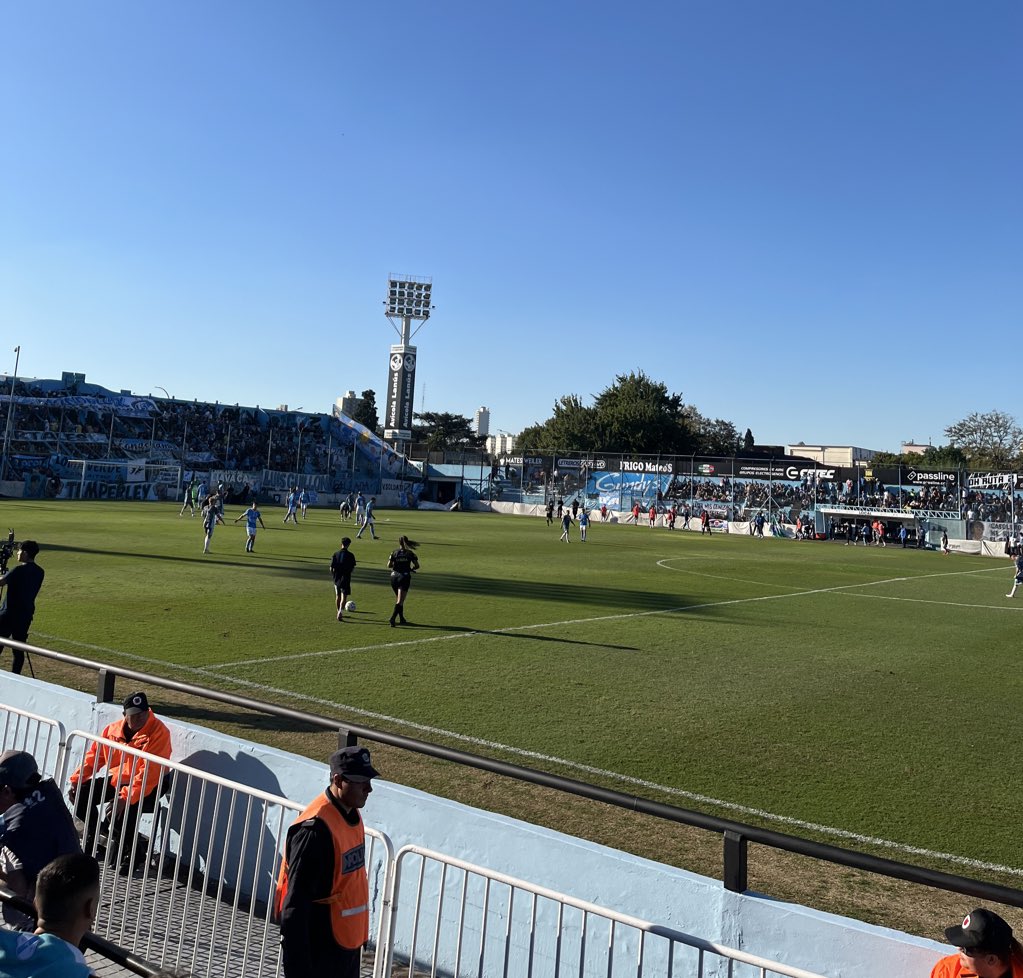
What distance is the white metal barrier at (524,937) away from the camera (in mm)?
3947

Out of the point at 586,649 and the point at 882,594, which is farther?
the point at 882,594

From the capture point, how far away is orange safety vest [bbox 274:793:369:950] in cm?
413

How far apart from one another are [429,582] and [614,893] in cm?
1718

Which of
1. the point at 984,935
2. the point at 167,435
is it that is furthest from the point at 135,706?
the point at 167,435

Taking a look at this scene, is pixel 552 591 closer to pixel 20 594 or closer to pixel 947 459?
pixel 20 594

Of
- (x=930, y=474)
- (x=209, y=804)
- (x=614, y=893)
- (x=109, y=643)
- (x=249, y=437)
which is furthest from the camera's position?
(x=249, y=437)

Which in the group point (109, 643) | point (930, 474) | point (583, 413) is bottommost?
point (109, 643)

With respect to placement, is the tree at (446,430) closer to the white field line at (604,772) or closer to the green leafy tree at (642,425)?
the green leafy tree at (642,425)

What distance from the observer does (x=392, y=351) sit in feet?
345

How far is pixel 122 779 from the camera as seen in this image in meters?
6.00

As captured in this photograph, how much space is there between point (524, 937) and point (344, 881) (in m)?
1.32

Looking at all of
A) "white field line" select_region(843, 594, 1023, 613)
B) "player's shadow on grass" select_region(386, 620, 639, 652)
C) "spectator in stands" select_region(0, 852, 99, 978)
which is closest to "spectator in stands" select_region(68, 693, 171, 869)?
"spectator in stands" select_region(0, 852, 99, 978)

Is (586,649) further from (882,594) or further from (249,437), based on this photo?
(249,437)

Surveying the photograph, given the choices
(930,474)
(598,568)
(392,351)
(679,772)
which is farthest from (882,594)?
(392,351)
